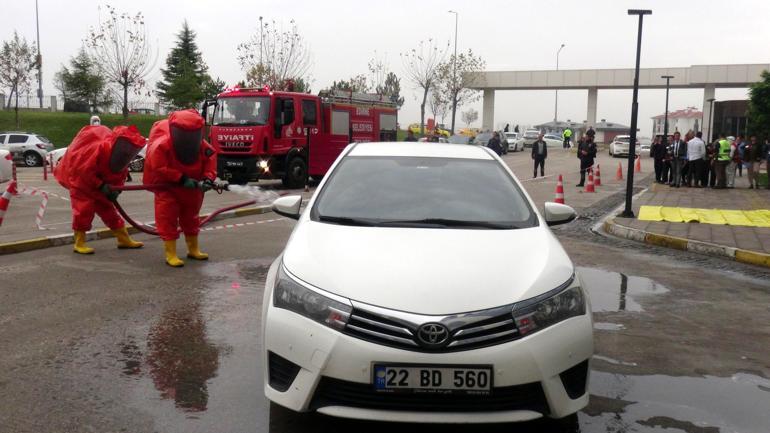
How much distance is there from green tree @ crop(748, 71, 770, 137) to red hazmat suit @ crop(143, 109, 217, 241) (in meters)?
30.2

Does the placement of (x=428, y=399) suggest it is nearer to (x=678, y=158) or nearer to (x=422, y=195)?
(x=422, y=195)

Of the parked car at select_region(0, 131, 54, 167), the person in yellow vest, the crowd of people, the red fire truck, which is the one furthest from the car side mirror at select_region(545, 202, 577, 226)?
the parked car at select_region(0, 131, 54, 167)

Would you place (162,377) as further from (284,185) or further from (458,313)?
(284,185)

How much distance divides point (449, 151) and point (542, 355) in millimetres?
2389

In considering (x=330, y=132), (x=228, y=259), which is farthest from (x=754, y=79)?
(x=228, y=259)

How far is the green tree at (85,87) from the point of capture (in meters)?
51.3

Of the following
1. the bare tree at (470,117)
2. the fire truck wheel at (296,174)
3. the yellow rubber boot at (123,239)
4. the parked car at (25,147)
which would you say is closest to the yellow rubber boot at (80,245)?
the yellow rubber boot at (123,239)

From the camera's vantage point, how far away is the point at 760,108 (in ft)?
107

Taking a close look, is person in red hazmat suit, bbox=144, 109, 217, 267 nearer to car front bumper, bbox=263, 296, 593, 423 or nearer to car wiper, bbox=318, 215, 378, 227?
car wiper, bbox=318, 215, 378, 227

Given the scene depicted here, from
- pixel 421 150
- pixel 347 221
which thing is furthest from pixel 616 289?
pixel 347 221

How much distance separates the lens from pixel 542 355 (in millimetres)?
3271

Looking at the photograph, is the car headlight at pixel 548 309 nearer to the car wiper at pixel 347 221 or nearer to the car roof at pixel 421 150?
the car wiper at pixel 347 221

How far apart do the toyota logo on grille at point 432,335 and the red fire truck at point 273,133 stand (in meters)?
16.4

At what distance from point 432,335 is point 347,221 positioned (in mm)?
1310
